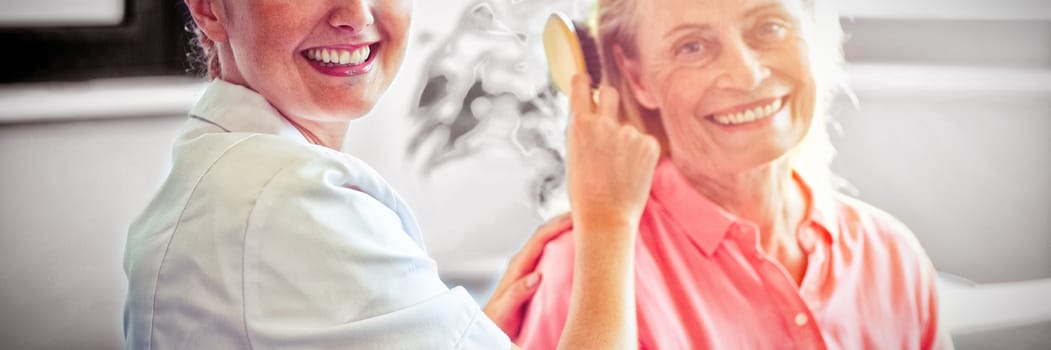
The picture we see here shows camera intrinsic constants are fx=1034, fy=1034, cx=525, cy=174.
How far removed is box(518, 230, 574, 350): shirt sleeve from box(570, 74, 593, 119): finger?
0.21 m

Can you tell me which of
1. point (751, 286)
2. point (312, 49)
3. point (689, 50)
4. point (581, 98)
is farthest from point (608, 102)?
point (312, 49)

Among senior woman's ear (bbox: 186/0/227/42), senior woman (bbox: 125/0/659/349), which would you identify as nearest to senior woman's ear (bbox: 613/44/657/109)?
senior woman (bbox: 125/0/659/349)

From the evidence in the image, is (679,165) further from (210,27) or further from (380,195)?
(210,27)

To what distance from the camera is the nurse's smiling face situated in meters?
1.52

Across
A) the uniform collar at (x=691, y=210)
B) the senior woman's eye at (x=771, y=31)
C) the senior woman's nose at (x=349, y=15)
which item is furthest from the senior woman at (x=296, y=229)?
the senior woman's eye at (x=771, y=31)

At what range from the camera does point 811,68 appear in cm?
179

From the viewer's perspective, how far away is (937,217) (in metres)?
1.88

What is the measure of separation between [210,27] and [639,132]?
0.71 meters

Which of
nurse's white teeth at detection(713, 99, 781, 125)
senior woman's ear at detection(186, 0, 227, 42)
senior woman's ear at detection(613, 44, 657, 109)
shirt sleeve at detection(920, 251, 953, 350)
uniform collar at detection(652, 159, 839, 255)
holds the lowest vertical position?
shirt sleeve at detection(920, 251, 953, 350)

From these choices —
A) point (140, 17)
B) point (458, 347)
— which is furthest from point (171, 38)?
point (458, 347)

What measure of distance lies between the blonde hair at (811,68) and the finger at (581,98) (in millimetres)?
38

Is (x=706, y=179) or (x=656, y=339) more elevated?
(x=706, y=179)

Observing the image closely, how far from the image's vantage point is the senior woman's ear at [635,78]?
1738 mm

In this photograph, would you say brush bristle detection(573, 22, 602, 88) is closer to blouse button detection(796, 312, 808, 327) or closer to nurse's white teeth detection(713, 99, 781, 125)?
nurse's white teeth detection(713, 99, 781, 125)
